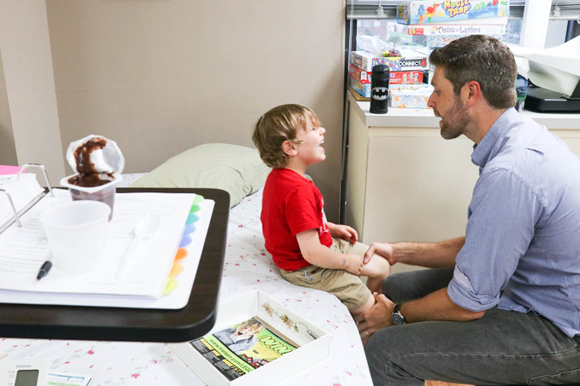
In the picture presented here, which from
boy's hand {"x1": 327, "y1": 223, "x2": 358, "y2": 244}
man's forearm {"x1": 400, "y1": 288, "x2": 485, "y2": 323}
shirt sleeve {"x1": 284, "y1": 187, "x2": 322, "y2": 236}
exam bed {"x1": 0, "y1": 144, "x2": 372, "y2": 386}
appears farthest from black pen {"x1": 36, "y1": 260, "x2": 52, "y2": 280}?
boy's hand {"x1": 327, "y1": 223, "x2": 358, "y2": 244}

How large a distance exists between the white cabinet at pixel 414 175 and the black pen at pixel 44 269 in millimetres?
1460

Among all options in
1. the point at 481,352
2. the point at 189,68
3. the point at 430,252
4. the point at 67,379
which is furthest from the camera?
the point at 189,68

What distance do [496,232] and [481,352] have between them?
1.06 ft

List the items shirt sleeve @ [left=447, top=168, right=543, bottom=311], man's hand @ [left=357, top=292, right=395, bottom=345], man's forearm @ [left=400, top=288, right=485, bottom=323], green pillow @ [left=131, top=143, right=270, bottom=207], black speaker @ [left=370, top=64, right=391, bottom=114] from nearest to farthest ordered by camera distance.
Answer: shirt sleeve @ [left=447, top=168, right=543, bottom=311] < man's forearm @ [left=400, top=288, right=485, bottom=323] < man's hand @ [left=357, top=292, right=395, bottom=345] < black speaker @ [left=370, top=64, right=391, bottom=114] < green pillow @ [left=131, top=143, right=270, bottom=207]

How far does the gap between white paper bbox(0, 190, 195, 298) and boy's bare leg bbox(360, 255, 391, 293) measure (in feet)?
3.41

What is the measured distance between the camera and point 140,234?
0.64m

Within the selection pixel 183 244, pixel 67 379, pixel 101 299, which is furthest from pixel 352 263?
pixel 101 299

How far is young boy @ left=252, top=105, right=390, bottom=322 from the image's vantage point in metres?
1.51

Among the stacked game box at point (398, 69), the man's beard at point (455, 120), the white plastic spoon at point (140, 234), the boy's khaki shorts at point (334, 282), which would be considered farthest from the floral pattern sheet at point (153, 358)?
the stacked game box at point (398, 69)

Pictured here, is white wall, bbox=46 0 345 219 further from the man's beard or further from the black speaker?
the man's beard

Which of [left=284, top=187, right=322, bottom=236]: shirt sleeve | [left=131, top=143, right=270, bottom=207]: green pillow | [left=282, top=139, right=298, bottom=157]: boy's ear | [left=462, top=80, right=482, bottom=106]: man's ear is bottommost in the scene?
[left=131, top=143, right=270, bottom=207]: green pillow

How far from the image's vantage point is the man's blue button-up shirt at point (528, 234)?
122cm

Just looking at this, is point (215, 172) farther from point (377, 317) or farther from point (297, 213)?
point (377, 317)

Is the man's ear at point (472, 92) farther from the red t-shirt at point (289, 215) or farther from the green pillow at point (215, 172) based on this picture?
the green pillow at point (215, 172)
